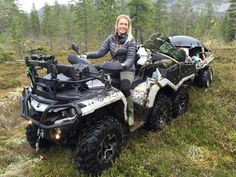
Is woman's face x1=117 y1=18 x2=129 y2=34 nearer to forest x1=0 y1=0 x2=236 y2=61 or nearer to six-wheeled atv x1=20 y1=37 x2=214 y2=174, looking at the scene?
six-wheeled atv x1=20 y1=37 x2=214 y2=174

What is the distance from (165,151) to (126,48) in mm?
2360

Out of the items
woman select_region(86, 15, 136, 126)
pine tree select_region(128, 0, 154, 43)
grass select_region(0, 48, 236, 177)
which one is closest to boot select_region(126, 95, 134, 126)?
woman select_region(86, 15, 136, 126)

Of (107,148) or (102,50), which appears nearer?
(107,148)

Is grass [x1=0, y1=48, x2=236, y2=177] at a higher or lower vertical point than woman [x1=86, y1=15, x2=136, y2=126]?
lower

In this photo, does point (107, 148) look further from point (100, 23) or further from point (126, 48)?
point (100, 23)

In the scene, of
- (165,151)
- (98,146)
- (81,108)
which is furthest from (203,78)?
(81,108)

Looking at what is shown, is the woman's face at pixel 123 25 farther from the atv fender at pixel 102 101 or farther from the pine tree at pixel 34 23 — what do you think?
the pine tree at pixel 34 23

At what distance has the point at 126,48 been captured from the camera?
641 centimetres

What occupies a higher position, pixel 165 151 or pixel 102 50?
pixel 102 50

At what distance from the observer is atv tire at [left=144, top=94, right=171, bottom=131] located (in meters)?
6.66

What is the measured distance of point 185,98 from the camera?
8125mm

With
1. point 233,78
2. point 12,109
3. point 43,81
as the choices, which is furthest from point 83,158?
point 233,78

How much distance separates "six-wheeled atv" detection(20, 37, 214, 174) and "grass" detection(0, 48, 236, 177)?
0.40m

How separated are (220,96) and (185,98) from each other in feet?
7.05
